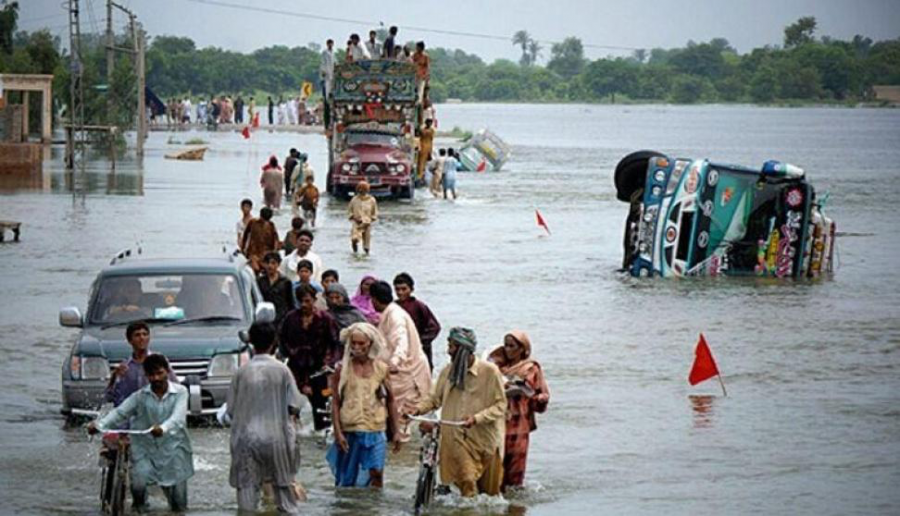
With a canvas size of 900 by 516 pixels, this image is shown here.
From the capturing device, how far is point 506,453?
1312 cm

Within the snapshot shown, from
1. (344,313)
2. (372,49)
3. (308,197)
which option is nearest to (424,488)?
(344,313)

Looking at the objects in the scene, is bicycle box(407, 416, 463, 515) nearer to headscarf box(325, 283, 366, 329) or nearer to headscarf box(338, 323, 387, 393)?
headscarf box(338, 323, 387, 393)

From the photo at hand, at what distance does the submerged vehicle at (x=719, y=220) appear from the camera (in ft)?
102

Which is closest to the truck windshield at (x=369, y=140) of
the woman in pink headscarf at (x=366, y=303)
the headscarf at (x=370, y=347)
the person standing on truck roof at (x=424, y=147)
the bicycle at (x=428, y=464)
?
the person standing on truck roof at (x=424, y=147)

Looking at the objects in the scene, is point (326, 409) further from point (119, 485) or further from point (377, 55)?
point (377, 55)

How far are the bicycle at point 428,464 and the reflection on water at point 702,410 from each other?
573 cm

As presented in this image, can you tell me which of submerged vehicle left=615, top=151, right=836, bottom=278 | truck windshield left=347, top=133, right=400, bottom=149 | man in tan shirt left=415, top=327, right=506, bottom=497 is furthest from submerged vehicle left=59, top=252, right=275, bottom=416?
truck windshield left=347, top=133, right=400, bottom=149

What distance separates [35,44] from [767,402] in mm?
66152

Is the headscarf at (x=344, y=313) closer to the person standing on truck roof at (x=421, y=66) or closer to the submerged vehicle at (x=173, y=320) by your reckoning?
the submerged vehicle at (x=173, y=320)

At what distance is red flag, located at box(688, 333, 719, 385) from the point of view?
1947 centimetres

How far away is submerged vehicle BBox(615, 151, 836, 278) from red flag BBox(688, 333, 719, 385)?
1136 centimetres

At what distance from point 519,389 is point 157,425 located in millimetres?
2568

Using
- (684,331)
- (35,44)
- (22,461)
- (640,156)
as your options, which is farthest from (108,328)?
(35,44)

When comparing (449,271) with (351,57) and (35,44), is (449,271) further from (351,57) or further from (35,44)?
(35,44)
